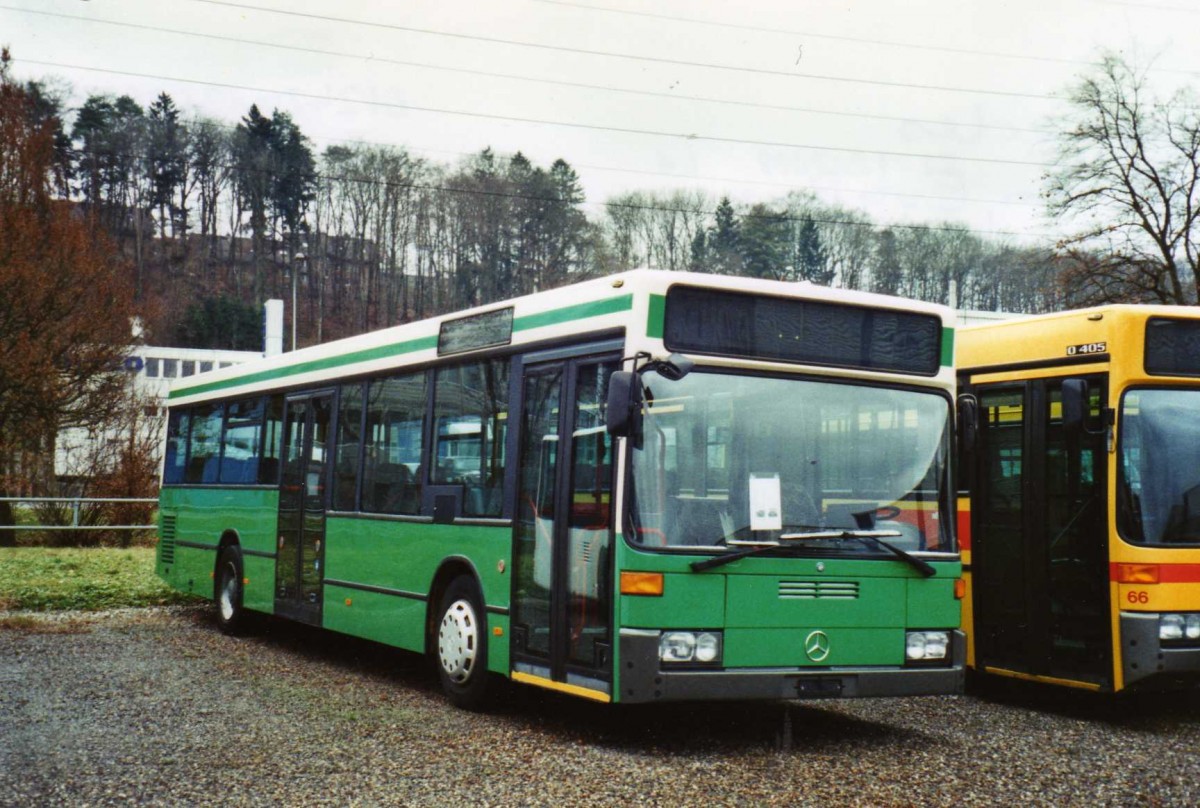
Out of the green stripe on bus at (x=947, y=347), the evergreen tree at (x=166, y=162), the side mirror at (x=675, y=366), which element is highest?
the evergreen tree at (x=166, y=162)

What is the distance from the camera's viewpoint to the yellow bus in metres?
9.30

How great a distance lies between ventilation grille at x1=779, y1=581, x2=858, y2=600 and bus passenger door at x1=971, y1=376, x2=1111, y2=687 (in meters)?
2.29

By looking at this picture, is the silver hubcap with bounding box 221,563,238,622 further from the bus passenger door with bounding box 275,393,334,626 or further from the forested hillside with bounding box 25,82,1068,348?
the forested hillside with bounding box 25,82,1068,348

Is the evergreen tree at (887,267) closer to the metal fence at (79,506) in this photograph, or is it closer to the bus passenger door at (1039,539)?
the metal fence at (79,506)

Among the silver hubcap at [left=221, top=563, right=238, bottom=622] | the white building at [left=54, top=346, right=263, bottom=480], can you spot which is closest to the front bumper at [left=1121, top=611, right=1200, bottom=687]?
the silver hubcap at [left=221, top=563, right=238, bottom=622]

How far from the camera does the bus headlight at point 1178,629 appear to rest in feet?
30.3

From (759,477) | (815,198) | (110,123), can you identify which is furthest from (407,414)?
(110,123)

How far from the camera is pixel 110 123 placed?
2881 inches

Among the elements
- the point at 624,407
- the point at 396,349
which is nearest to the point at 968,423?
the point at 624,407

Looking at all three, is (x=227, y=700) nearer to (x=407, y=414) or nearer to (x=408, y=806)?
(x=407, y=414)

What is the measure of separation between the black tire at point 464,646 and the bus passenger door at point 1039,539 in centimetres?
379

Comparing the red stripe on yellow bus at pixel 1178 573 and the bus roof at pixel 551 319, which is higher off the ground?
the bus roof at pixel 551 319

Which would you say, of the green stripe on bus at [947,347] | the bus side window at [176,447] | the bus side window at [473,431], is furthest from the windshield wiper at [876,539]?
the bus side window at [176,447]

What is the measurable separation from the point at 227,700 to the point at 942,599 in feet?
16.5
